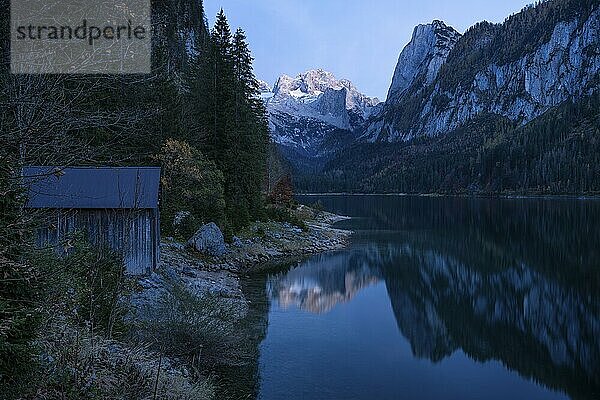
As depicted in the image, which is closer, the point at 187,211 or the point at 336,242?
the point at 187,211

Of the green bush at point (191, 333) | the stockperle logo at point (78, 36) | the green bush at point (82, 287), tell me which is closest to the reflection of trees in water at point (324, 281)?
the green bush at point (191, 333)

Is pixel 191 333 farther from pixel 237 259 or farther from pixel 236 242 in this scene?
pixel 236 242

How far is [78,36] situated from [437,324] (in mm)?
24176

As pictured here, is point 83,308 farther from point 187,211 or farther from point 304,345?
point 187,211

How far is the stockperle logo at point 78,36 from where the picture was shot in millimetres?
6270

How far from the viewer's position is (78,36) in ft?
22.7

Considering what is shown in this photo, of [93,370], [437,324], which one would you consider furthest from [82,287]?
[437,324]

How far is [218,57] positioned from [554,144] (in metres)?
168

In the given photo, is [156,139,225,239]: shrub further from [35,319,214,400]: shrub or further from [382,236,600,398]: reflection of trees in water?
[35,319,214,400]: shrub

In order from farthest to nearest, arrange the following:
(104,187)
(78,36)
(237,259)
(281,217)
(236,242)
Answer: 1. (281,217)
2. (236,242)
3. (237,259)
4. (104,187)
5. (78,36)

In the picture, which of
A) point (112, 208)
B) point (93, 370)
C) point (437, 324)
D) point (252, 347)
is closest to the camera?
point (93, 370)

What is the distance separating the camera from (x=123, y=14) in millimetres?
7648

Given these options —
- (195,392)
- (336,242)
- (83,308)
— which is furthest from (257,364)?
(336,242)

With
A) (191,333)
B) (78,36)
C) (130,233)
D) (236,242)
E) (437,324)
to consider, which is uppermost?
(78,36)
